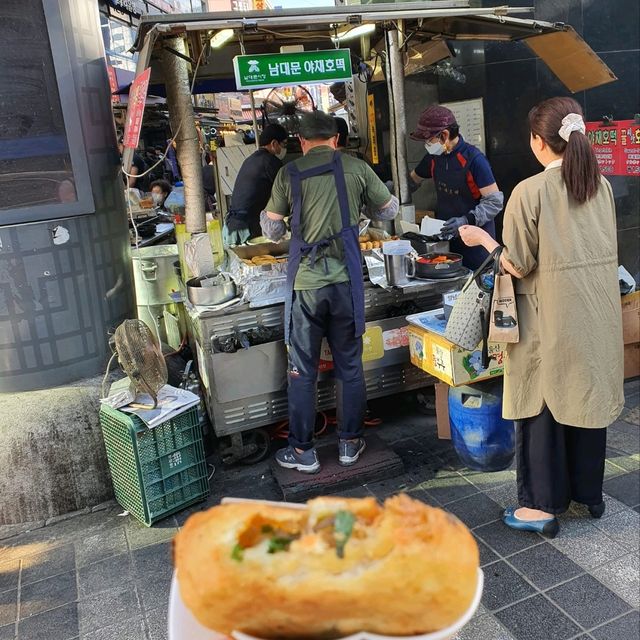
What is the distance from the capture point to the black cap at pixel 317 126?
13.9 feet

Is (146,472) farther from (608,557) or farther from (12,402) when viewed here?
(608,557)

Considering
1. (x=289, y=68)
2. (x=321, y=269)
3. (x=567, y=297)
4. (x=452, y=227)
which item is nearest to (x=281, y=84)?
(x=289, y=68)

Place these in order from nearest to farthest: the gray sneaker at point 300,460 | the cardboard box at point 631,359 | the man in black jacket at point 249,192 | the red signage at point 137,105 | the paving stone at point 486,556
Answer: the paving stone at point 486,556 → the red signage at point 137,105 → the gray sneaker at point 300,460 → the man in black jacket at point 249,192 → the cardboard box at point 631,359

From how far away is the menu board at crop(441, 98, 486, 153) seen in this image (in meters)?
7.41

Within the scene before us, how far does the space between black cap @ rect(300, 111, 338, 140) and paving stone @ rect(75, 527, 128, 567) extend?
288cm

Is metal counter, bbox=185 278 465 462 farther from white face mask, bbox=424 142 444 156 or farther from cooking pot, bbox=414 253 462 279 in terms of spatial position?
white face mask, bbox=424 142 444 156

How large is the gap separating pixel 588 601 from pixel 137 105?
4.05 metres

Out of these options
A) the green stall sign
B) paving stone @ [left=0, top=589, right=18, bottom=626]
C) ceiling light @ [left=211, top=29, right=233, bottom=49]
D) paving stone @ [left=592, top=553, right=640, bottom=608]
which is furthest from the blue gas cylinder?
ceiling light @ [left=211, top=29, right=233, bottom=49]

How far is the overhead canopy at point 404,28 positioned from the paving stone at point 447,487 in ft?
11.0

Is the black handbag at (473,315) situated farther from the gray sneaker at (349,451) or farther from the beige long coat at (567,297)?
the gray sneaker at (349,451)

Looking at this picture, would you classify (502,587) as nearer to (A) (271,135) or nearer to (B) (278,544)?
(B) (278,544)

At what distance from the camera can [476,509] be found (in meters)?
4.08

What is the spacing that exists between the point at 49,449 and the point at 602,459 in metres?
3.46

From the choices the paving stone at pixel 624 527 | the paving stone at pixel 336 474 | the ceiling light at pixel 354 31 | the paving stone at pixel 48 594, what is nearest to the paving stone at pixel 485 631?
the paving stone at pixel 624 527
